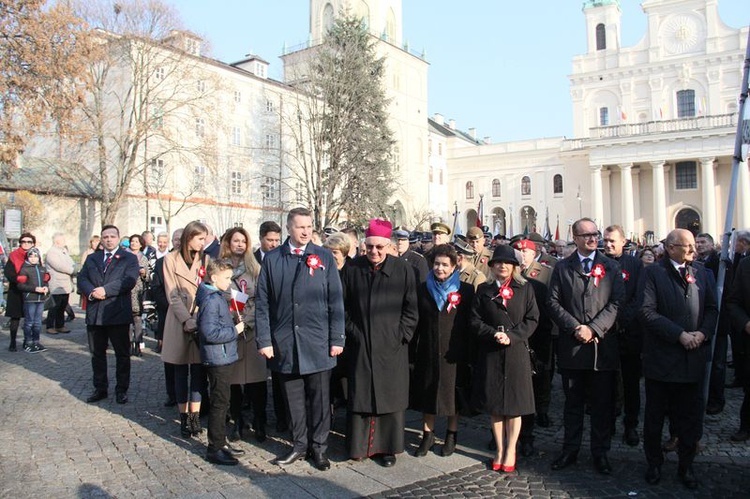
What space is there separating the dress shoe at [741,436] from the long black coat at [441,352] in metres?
3.00

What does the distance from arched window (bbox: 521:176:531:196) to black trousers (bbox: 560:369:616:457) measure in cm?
6273

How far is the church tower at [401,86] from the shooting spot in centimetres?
5084

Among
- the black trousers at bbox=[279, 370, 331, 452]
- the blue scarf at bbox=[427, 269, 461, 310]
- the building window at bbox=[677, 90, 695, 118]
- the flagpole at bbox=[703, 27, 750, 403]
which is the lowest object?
the black trousers at bbox=[279, 370, 331, 452]

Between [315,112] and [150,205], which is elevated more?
[315,112]

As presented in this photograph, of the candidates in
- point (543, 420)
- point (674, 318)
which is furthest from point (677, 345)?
point (543, 420)

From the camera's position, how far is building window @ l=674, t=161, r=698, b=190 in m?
54.0

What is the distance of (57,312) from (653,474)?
12460 millimetres

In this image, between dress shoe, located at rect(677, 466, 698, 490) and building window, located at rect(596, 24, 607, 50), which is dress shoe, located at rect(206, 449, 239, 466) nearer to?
dress shoe, located at rect(677, 466, 698, 490)

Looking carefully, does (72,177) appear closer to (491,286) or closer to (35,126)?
(35,126)

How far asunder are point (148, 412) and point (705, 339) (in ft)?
19.7

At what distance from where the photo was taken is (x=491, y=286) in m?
5.46

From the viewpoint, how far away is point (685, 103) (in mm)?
57656

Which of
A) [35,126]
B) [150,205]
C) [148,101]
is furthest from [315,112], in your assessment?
[35,126]

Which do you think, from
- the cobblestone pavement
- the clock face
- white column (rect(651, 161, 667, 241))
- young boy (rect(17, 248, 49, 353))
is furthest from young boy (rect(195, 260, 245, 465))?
the clock face
